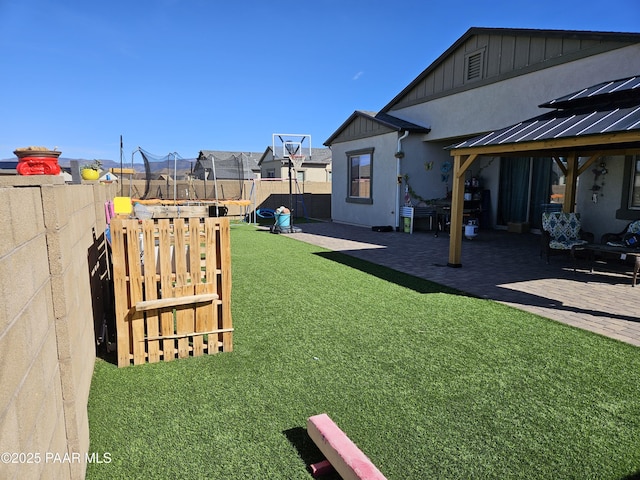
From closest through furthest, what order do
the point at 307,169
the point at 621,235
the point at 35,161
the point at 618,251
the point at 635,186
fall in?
the point at 35,161 < the point at 618,251 < the point at 621,235 < the point at 635,186 < the point at 307,169

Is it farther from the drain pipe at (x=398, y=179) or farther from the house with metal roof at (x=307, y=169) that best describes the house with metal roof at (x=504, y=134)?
the house with metal roof at (x=307, y=169)

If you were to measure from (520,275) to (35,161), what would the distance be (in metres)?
6.97

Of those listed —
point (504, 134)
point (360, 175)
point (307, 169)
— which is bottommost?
point (360, 175)

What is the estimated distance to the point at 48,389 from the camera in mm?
1700

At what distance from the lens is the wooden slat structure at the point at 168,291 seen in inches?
134

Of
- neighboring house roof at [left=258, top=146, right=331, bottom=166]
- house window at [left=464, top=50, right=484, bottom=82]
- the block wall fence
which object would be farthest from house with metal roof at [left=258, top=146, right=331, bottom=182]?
the block wall fence

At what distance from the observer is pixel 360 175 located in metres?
14.8

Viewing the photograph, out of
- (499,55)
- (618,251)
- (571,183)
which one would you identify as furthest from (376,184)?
(618,251)

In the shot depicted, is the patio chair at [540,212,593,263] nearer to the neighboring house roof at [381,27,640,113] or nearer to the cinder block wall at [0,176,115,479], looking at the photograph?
the neighboring house roof at [381,27,640,113]

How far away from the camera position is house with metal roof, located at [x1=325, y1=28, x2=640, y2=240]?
684 cm

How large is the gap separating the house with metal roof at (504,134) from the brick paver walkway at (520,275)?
1.19 meters

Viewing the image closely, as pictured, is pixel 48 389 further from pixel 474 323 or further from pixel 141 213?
pixel 141 213

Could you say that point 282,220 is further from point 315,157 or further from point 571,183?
point 315,157

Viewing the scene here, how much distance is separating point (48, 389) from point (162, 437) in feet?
3.33
